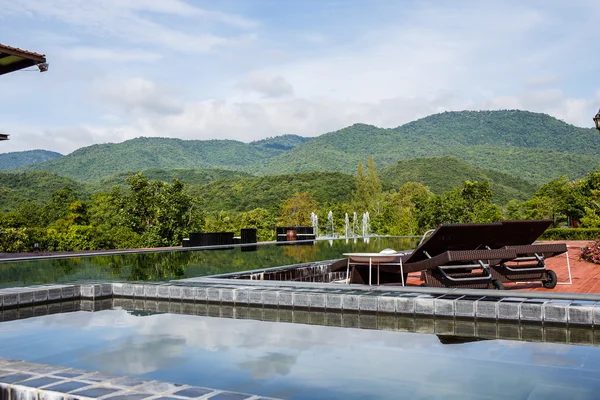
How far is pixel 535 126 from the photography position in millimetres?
66000

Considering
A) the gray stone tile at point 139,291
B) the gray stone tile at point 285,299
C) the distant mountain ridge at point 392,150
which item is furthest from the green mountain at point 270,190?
the gray stone tile at point 285,299

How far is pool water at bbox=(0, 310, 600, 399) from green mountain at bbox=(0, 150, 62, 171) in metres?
70.0

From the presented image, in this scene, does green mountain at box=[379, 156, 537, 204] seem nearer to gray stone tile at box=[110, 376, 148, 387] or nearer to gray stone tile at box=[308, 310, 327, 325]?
gray stone tile at box=[308, 310, 327, 325]

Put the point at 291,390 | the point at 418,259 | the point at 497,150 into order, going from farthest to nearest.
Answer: the point at 497,150
the point at 418,259
the point at 291,390

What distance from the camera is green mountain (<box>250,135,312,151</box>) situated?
3319 inches

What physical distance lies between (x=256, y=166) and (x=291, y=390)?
63.1 m

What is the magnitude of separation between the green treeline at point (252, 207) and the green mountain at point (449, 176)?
216mm

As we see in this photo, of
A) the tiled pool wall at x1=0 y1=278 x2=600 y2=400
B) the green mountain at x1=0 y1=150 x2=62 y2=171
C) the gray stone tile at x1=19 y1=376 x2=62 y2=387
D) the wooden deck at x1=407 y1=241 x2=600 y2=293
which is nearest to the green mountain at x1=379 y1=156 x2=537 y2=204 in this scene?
the wooden deck at x1=407 y1=241 x2=600 y2=293

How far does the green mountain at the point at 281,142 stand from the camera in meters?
84.3

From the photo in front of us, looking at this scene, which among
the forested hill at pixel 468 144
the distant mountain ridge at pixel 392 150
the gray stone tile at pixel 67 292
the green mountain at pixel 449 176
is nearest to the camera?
the gray stone tile at pixel 67 292

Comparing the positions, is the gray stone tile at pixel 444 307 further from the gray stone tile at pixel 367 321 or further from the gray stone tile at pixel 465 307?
the gray stone tile at pixel 367 321

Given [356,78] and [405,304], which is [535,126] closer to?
[356,78]

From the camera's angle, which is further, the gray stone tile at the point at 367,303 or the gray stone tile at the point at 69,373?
the gray stone tile at the point at 367,303

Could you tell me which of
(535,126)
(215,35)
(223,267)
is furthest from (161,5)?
(535,126)
